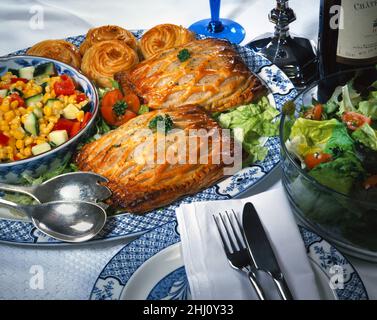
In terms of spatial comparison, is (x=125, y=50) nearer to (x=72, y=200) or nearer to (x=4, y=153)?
(x=4, y=153)

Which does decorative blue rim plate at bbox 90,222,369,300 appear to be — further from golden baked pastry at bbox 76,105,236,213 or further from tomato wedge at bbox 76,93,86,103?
tomato wedge at bbox 76,93,86,103

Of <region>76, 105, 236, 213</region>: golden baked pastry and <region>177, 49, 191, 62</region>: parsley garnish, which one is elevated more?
<region>177, 49, 191, 62</region>: parsley garnish

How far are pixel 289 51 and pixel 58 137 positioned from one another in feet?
4.71

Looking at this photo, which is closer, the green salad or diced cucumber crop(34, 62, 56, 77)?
the green salad

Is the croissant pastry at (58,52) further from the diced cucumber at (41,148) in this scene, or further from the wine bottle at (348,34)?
the wine bottle at (348,34)

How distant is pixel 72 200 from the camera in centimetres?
198

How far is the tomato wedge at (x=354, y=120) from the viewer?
196 cm

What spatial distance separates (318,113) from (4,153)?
1.42 metres

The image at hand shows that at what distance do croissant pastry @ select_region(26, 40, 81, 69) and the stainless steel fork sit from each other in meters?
1.62

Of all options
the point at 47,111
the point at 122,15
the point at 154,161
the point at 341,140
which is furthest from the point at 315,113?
the point at 122,15

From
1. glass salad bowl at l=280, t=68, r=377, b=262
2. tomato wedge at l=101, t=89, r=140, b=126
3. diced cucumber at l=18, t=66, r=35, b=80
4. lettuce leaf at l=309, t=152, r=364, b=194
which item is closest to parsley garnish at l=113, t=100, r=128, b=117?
tomato wedge at l=101, t=89, r=140, b=126

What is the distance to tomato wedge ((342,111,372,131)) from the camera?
1965 mm
